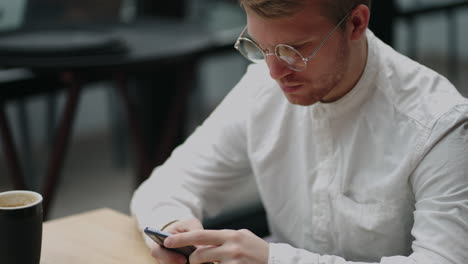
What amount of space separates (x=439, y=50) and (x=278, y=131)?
2.08 m

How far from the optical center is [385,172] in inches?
59.0

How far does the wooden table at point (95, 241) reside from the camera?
147 cm

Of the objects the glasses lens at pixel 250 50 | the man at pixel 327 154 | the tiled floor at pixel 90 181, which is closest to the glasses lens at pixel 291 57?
the man at pixel 327 154

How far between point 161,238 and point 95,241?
0.20m

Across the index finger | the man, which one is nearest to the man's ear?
the man

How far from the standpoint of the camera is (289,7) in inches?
55.4

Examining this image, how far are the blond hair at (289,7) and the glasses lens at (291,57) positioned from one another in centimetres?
6

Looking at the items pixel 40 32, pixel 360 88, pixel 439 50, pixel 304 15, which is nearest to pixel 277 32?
pixel 304 15

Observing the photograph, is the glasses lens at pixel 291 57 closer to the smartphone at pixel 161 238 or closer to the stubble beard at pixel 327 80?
the stubble beard at pixel 327 80

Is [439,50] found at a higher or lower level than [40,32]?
lower

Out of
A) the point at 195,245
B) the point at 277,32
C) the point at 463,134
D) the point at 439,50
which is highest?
the point at 277,32

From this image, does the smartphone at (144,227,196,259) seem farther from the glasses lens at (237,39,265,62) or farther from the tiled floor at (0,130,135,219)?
the tiled floor at (0,130,135,219)

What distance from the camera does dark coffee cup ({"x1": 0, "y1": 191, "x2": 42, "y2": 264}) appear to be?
1.27 m

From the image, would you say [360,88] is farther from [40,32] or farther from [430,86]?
[40,32]
